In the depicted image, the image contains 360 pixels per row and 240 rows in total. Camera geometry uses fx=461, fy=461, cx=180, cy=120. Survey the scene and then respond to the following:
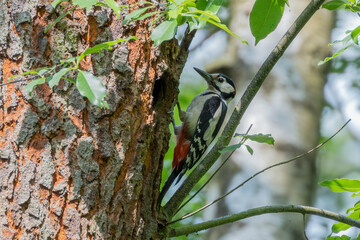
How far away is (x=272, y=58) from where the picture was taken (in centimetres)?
205

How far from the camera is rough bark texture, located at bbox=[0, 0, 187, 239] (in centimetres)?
167

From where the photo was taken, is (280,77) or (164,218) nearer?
(164,218)

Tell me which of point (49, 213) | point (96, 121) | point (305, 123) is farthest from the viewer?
point (305, 123)

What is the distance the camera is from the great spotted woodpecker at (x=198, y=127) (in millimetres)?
3451

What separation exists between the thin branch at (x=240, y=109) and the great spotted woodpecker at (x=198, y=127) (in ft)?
3.69

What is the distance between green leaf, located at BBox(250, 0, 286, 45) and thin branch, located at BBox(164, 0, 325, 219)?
0.28 m

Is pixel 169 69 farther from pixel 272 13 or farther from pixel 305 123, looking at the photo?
pixel 305 123

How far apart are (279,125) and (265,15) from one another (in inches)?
90.1

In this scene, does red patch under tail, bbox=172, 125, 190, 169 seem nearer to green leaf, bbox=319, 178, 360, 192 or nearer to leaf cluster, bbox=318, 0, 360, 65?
green leaf, bbox=319, 178, 360, 192

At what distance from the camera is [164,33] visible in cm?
128

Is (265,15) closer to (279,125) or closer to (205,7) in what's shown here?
(205,7)

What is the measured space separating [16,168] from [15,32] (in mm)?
541

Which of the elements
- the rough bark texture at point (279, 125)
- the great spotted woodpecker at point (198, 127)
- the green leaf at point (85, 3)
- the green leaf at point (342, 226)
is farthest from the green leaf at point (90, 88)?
the rough bark texture at point (279, 125)

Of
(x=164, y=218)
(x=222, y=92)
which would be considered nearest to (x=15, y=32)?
→ (x=164, y=218)
